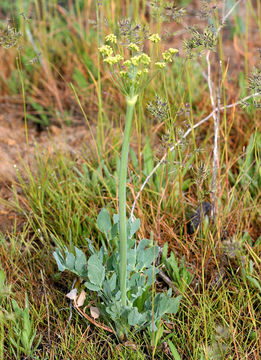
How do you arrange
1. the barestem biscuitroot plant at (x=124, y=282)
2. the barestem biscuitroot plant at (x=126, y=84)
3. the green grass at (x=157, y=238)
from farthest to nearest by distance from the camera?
the green grass at (x=157, y=238), the barestem biscuitroot plant at (x=124, y=282), the barestem biscuitroot plant at (x=126, y=84)

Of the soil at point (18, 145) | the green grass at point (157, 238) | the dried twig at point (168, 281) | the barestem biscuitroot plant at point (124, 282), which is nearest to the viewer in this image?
the barestem biscuitroot plant at point (124, 282)

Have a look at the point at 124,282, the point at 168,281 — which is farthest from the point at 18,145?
the point at 124,282

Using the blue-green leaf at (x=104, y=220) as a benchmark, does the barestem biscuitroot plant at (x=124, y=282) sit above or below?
below

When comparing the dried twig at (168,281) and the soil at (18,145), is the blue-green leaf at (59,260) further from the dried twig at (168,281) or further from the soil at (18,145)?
the soil at (18,145)

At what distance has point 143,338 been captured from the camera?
144 cm

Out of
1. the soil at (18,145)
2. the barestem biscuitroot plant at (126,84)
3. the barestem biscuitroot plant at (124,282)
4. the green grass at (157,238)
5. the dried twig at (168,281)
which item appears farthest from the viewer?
the soil at (18,145)

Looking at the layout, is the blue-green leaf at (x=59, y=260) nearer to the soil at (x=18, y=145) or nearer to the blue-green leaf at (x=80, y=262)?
the blue-green leaf at (x=80, y=262)

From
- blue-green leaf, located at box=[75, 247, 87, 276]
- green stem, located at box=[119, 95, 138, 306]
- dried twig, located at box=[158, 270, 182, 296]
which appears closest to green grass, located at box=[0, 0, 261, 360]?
dried twig, located at box=[158, 270, 182, 296]

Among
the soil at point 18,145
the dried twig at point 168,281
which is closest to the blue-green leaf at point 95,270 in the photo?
the dried twig at point 168,281

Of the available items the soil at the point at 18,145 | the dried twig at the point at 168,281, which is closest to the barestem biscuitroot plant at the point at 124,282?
the dried twig at the point at 168,281

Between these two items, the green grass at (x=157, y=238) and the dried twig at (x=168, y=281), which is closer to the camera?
the green grass at (x=157, y=238)

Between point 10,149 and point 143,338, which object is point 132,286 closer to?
point 143,338

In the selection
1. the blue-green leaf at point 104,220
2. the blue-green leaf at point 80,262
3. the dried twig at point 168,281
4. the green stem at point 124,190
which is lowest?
the dried twig at point 168,281

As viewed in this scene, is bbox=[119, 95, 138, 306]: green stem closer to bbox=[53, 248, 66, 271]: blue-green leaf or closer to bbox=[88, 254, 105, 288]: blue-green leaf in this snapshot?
bbox=[88, 254, 105, 288]: blue-green leaf
